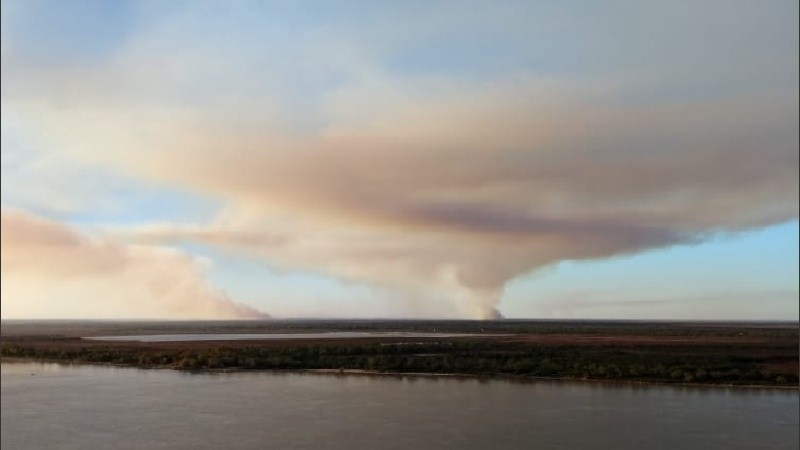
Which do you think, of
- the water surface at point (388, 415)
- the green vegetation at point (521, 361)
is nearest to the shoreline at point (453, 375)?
the green vegetation at point (521, 361)

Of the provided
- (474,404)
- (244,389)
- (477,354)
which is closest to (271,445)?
(474,404)

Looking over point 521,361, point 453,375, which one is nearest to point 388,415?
point 453,375

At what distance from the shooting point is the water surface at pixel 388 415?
15602 millimetres

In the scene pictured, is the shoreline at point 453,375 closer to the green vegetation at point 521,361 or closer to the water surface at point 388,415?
the green vegetation at point 521,361

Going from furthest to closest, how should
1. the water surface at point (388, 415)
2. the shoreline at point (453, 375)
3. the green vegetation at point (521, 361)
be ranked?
the green vegetation at point (521, 361), the shoreline at point (453, 375), the water surface at point (388, 415)

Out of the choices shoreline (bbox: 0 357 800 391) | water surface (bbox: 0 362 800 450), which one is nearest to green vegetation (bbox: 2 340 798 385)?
shoreline (bbox: 0 357 800 391)

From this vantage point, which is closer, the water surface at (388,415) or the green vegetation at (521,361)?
the water surface at (388,415)

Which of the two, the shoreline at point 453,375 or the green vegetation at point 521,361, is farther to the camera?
the green vegetation at point 521,361

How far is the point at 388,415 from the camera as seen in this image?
61.2ft

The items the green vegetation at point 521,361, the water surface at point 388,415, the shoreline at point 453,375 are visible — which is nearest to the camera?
the water surface at point 388,415

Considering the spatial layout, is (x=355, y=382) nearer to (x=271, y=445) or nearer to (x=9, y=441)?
(x=271, y=445)

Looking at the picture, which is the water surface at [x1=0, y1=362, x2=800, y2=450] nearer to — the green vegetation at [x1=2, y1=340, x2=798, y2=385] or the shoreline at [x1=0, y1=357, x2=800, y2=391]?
the shoreline at [x1=0, y1=357, x2=800, y2=391]

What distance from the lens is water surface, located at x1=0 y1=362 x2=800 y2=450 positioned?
51.2ft

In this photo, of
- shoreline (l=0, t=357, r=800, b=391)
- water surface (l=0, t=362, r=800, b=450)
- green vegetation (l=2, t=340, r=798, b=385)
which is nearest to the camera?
water surface (l=0, t=362, r=800, b=450)
